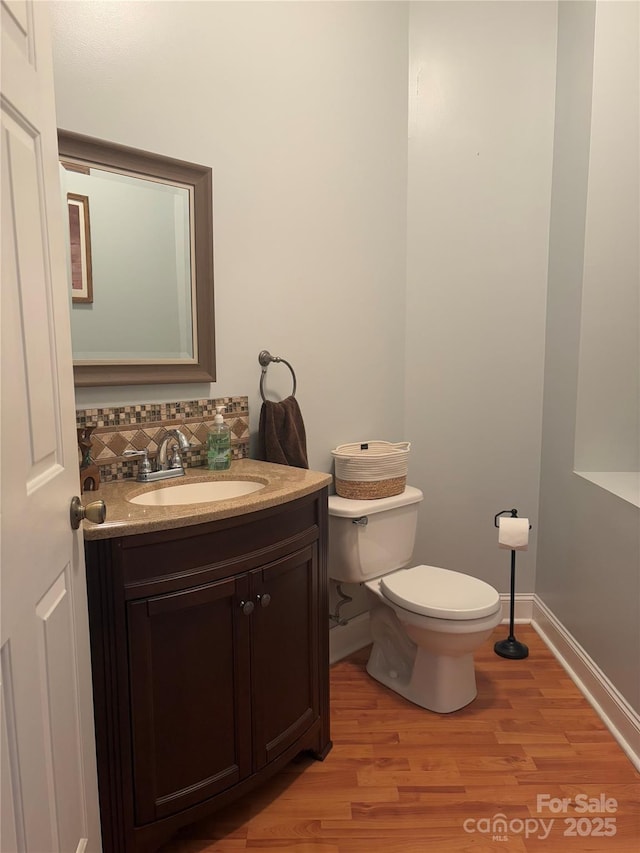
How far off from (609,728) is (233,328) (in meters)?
1.88

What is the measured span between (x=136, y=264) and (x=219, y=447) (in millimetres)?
616

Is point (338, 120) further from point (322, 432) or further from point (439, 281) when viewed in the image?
point (322, 432)

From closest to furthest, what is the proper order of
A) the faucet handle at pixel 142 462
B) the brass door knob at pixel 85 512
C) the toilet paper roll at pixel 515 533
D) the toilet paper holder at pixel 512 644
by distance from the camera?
the brass door knob at pixel 85 512 → the faucet handle at pixel 142 462 → the toilet paper roll at pixel 515 533 → the toilet paper holder at pixel 512 644

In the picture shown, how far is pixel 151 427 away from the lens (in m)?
1.87

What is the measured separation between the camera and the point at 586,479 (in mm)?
2342

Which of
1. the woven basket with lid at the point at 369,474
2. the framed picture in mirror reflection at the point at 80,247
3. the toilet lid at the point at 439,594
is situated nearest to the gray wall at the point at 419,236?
the woven basket with lid at the point at 369,474

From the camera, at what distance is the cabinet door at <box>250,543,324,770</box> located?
5.34 feet

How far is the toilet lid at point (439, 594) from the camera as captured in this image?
2057 millimetres

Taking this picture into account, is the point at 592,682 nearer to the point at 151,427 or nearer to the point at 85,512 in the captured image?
the point at 151,427

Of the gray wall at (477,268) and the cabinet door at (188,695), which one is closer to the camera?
the cabinet door at (188,695)

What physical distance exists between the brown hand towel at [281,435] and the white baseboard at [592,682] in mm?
1316

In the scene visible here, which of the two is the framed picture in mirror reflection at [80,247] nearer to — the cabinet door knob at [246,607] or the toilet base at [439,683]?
the cabinet door knob at [246,607]

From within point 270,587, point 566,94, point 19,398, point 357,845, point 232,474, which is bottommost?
point 357,845

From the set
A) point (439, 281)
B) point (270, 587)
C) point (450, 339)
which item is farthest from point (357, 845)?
point (439, 281)
